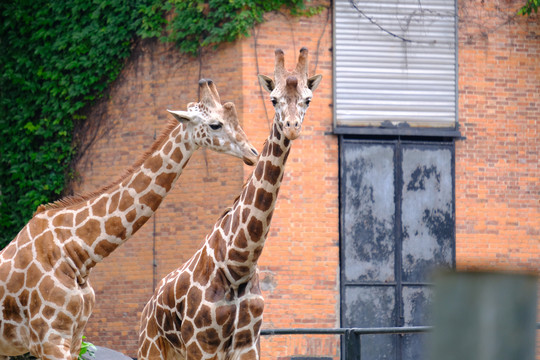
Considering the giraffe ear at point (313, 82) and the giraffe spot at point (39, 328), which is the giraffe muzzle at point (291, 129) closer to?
the giraffe ear at point (313, 82)

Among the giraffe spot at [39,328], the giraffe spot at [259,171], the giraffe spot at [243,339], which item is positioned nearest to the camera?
the giraffe spot at [39,328]

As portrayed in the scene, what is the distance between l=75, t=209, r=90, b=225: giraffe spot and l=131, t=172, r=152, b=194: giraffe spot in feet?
1.52

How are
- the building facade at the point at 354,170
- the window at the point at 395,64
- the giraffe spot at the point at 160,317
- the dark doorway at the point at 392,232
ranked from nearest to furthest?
the giraffe spot at the point at 160,317
the building facade at the point at 354,170
the dark doorway at the point at 392,232
the window at the point at 395,64

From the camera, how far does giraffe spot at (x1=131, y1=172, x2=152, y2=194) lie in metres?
7.41

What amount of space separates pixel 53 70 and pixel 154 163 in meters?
8.83

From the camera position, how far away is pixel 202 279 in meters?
7.33

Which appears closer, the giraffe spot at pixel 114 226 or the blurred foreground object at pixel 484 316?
the blurred foreground object at pixel 484 316

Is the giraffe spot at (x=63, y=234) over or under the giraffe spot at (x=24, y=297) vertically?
over

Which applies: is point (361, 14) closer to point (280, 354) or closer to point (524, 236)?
point (524, 236)

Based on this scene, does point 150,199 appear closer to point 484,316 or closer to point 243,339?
point 243,339

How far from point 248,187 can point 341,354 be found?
270 inches

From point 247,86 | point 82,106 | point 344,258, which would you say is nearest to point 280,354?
point 344,258

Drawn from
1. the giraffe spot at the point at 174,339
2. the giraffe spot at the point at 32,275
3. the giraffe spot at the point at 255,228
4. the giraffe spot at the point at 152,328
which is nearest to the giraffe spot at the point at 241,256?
the giraffe spot at the point at 255,228

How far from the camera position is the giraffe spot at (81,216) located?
293 inches
